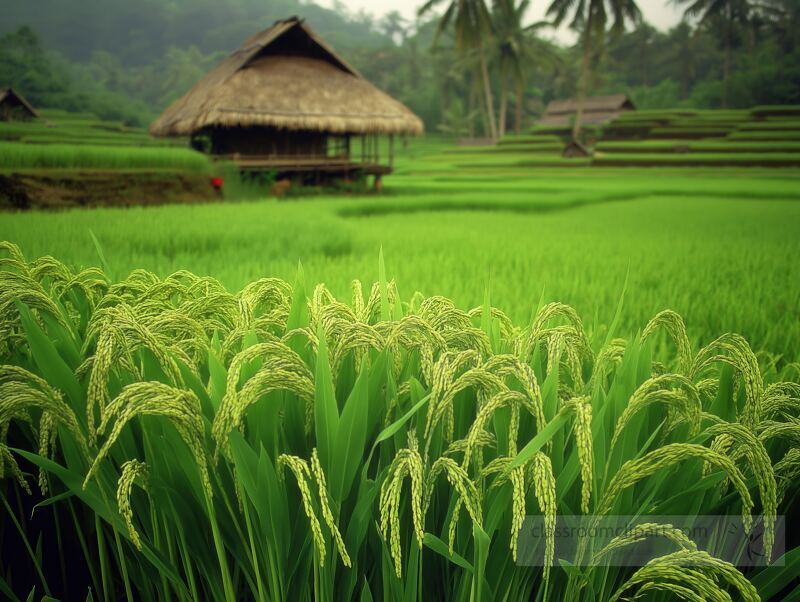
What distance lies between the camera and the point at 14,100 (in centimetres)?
423

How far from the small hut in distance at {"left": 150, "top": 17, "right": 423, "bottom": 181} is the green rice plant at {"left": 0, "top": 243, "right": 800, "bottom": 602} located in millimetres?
10850

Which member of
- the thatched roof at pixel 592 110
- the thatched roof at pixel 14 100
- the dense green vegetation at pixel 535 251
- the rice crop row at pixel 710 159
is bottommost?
the dense green vegetation at pixel 535 251

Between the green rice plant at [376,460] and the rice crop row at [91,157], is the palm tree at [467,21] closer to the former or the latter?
the rice crop row at [91,157]

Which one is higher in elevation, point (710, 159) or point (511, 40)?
point (511, 40)

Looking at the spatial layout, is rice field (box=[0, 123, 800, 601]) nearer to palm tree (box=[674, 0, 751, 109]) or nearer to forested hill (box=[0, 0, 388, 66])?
forested hill (box=[0, 0, 388, 66])

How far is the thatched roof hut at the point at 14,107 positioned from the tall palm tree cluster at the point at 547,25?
16.5 feet

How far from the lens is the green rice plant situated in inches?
22.6

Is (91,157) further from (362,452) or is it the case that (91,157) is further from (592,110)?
(592,110)

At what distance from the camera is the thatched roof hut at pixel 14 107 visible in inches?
158

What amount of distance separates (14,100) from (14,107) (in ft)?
0.39

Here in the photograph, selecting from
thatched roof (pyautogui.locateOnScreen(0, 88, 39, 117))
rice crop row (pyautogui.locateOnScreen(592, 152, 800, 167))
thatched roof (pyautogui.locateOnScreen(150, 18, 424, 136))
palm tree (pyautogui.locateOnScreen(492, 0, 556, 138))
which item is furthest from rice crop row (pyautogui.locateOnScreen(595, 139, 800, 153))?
palm tree (pyautogui.locateOnScreen(492, 0, 556, 138))

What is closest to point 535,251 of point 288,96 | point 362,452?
point 362,452

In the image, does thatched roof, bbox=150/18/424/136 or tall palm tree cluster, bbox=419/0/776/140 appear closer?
tall palm tree cluster, bbox=419/0/776/140

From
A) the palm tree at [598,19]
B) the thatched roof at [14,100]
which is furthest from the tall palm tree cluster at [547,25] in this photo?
the thatched roof at [14,100]
